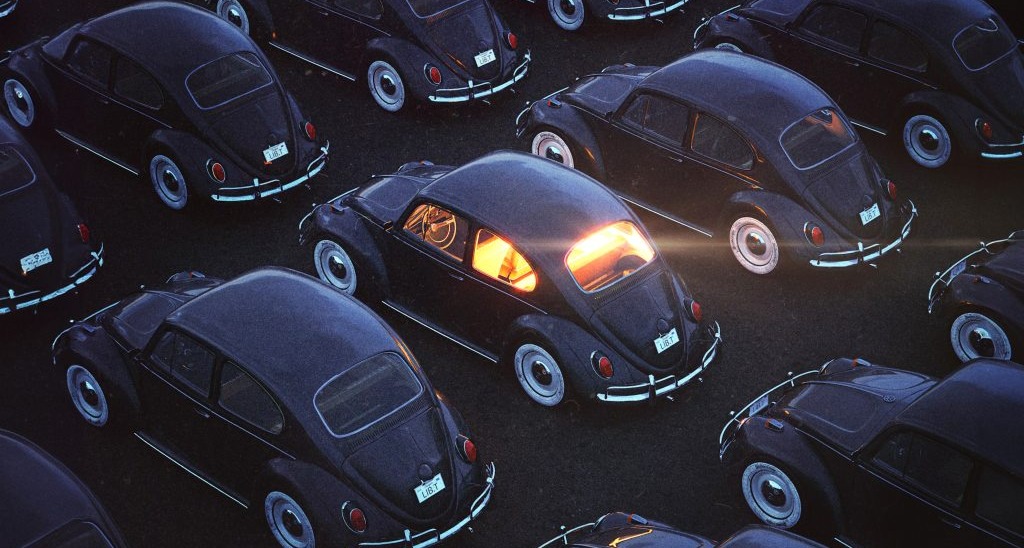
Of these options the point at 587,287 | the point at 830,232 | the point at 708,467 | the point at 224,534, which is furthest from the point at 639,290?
the point at 224,534

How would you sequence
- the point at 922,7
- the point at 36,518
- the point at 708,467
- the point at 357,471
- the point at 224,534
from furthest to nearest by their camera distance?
1. the point at 922,7
2. the point at 708,467
3. the point at 224,534
4. the point at 357,471
5. the point at 36,518

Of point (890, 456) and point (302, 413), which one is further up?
point (890, 456)

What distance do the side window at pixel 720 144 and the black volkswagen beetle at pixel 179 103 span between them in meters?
4.09

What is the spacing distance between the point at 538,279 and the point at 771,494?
2619 millimetres

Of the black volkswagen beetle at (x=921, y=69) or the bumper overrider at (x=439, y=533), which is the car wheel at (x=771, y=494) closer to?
the bumper overrider at (x=439, y=533)

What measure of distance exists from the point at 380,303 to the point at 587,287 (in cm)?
226

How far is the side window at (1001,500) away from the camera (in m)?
7.92

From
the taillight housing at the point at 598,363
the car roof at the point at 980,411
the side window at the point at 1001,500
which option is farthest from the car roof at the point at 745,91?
the side window at the point at 1001,500

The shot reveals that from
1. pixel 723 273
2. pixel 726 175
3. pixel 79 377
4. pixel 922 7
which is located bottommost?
pixel 79 377

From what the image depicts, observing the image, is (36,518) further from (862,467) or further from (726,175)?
(726,175)

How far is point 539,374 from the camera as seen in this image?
407 inches

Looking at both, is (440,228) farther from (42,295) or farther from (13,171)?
(13,171)

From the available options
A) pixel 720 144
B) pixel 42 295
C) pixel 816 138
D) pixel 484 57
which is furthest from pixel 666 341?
pixel 42 295

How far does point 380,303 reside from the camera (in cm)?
1121
